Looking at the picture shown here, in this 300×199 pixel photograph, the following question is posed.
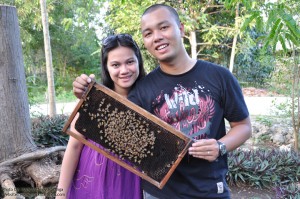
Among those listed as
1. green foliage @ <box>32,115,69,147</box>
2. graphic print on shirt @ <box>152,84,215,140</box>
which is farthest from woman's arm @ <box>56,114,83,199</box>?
green foliage @ <box>32,115,69,147</box>

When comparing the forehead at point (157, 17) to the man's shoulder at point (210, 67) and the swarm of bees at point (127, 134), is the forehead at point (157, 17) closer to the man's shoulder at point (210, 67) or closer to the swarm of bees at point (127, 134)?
the man's shoulder at point (210, 67)

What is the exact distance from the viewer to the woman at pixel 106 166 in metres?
2.08

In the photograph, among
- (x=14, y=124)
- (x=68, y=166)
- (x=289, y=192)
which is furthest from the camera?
(x=14, y=124)

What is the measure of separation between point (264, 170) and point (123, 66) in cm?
428

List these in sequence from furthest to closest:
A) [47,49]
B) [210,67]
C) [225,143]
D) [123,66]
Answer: [47,49]
[123,66]
[210,67]
[225,143]

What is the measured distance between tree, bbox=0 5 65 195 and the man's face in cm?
306

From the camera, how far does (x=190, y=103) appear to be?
1.80 meters

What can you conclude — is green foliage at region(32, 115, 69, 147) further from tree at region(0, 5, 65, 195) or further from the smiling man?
the smiling man

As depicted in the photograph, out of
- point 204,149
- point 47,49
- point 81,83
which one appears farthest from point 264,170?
point 47,49

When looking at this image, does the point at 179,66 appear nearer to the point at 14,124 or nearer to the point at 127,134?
the point at 127,134

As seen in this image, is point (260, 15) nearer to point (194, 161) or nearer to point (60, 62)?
point (194, 161)

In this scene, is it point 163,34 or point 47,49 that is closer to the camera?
point 163,34

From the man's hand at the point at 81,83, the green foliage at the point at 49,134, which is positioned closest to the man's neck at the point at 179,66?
the man's hand at the point at 81,83

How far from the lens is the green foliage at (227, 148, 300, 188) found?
207 inches
